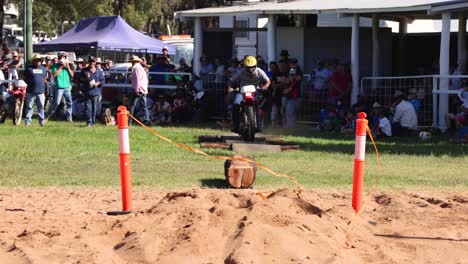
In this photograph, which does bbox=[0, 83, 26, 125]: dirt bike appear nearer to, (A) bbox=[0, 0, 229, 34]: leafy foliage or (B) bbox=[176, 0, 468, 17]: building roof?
(B) bbox=[176, 0, 468, 17]: building roof

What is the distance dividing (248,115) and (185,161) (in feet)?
7.48

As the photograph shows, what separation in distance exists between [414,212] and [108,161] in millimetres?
7529

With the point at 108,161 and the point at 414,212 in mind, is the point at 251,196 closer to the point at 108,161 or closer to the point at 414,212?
the point at 414,212

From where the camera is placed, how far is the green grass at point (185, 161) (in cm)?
1445

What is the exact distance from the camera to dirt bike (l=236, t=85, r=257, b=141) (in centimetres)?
1886

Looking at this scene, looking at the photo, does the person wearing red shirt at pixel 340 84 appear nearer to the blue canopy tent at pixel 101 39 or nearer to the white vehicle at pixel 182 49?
the blue canopy tent at pixel 101 39

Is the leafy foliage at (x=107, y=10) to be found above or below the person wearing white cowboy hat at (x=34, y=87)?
above

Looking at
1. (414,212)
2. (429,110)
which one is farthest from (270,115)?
(414,212)

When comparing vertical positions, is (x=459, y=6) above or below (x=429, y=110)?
above

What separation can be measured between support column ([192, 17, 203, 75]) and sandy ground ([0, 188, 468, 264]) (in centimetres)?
1791

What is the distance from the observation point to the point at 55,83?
86.1ft

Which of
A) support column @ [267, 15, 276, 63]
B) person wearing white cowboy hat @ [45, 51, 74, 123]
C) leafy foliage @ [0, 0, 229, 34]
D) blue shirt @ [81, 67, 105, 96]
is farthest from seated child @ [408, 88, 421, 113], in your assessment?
leafy foliage @ [0, 0, 229, 34]

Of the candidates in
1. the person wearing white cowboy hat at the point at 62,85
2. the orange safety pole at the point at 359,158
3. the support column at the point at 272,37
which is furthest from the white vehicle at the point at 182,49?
the orange safety pole at the point at 359,158

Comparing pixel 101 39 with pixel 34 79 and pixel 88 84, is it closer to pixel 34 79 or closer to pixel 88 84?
pixel 88 84
